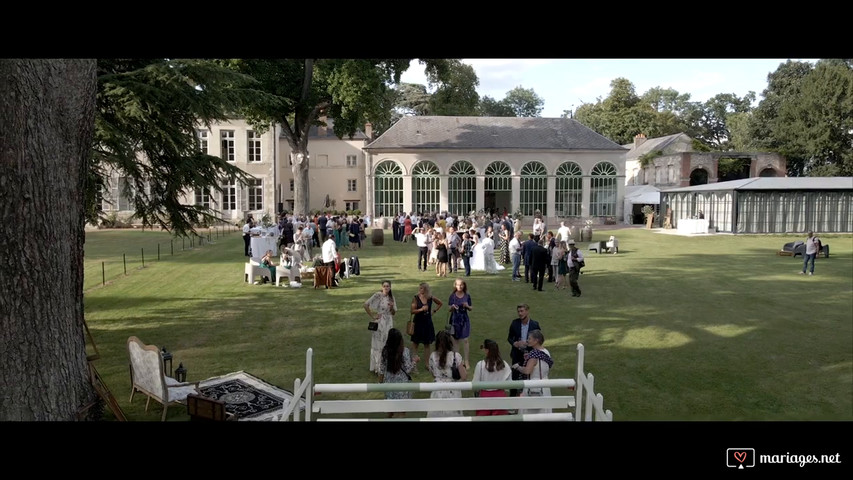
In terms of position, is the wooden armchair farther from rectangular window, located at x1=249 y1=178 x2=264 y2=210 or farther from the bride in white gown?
rectangular window, located at x1=249 y1=178 x2=264 y2=210

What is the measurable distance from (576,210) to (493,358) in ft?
118

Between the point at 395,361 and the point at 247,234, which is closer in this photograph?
the point at 395,361

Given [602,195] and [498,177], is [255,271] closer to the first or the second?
[498,177]

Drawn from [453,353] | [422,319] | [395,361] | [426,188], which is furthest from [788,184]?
[395,361]

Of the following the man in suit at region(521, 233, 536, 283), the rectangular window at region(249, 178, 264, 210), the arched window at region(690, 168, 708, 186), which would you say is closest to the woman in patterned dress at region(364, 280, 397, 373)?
the man in suit at region(521, 233, 536, 283)

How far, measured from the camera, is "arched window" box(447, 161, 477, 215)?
39688mm

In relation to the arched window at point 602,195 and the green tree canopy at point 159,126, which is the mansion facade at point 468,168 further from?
the green tree canopy at point 159,126

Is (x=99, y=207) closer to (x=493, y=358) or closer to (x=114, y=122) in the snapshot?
(x=114, y=122)

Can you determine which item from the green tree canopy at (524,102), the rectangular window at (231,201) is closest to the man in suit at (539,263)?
the rectangular window at (231,201)

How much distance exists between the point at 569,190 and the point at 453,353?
3571cm

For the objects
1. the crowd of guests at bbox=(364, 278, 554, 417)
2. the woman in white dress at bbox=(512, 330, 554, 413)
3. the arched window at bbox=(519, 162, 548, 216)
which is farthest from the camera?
the arched window at bbox=(519, 162, 548, 216)

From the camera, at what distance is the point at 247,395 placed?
7535 mm

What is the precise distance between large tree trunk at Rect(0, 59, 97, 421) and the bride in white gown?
13.4 meters

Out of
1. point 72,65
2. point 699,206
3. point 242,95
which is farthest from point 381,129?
point 72,65
